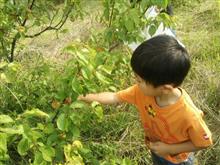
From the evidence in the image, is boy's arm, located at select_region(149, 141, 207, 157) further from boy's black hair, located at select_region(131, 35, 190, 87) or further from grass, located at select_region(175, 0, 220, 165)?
grass, located at select_region(175, 0, 220, 165)

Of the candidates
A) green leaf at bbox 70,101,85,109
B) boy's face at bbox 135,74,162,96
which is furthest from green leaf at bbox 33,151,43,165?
boy's face at bbox 135,74,162,96

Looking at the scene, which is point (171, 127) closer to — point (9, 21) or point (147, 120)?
point (147, 120)

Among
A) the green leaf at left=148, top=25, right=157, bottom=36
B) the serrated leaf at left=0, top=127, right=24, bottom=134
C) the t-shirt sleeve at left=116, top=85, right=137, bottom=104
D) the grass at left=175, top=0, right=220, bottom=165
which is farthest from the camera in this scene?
the grass at left=175, top=0, right=220, bottom=165

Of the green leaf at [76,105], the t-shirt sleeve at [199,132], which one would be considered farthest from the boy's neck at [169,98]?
the green leaf at [76,105]

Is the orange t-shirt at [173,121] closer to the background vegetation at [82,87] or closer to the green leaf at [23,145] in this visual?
the background vegetation at [82,87]

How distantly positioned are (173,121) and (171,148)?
15 centimetres

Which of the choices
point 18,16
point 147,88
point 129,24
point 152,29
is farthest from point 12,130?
point 18,16

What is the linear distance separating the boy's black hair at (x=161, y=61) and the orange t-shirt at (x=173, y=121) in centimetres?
16

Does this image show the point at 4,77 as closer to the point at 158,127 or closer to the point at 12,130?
the point at 12,130

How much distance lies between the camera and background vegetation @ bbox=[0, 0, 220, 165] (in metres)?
1.79

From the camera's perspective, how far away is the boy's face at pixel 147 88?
1912 millimetres

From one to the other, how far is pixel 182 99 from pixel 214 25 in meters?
2.49

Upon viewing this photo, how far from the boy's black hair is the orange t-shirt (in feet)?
0.54

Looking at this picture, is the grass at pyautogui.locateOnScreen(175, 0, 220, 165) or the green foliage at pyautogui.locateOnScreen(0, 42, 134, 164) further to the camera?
the grass at pyautogui.locateOnScreen(175, 0, 220, 165)
